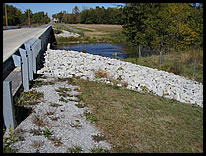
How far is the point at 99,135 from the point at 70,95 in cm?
241

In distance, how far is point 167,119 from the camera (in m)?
5.51

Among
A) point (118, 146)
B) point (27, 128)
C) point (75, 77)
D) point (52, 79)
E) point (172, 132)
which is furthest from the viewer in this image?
point (75, 77)

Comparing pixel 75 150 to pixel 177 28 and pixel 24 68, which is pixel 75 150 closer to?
pixel 24 68

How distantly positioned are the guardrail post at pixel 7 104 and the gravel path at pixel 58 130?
0.26 m

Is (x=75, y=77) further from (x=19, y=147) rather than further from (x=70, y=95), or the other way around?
(x=19, y=147)

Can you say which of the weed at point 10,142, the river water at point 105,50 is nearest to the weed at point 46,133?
the weed at point 10,142

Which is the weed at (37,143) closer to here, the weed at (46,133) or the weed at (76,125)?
the weed at (46,133)

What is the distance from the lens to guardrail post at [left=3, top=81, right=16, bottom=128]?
4027 millimetres

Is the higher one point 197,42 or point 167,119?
point 197,42


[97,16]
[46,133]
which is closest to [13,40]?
[46,133]

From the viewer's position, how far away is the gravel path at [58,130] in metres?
3.90

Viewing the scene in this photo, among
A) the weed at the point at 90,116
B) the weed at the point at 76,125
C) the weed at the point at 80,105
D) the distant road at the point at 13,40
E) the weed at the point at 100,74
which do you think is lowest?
the weed at the point at 76,125

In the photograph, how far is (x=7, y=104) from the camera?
4.08 metres

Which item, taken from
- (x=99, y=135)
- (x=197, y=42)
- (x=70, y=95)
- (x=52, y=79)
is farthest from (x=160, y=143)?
(x=197, y=42)
